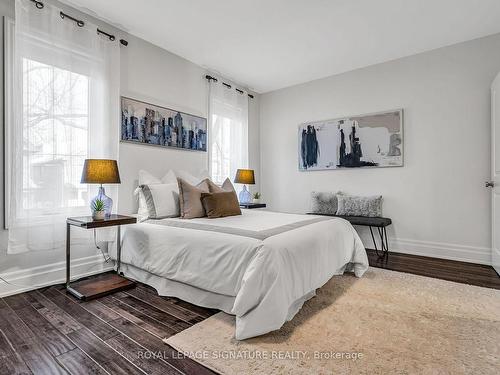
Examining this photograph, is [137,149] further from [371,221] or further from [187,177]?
[371,221]

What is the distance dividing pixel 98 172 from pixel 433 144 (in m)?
3.95

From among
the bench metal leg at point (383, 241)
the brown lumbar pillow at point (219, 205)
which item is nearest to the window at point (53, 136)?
the brown lumbar pillow at point (219, 205)

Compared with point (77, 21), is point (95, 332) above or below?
below

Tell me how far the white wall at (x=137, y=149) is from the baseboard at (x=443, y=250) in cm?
300

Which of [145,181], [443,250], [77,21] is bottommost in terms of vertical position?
[443,250]

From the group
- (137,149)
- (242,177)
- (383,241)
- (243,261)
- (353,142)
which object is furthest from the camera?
(242,177)

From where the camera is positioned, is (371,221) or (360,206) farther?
(360,206)

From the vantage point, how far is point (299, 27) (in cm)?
312

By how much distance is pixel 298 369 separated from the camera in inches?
57.7

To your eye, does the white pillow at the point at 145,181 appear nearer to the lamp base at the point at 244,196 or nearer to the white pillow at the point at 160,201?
the white pillow at the point at 160,201

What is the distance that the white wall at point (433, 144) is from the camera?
3.37 m

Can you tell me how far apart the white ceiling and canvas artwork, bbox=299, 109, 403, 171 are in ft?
2.79

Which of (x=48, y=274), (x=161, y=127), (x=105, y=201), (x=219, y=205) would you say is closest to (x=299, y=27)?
(x=161, y=127)

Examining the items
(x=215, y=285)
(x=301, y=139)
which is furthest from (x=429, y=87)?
(x=215, y=285)
